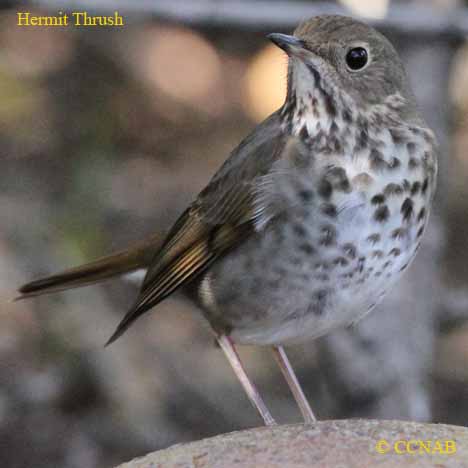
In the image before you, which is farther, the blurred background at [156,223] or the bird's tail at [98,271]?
the blurred background at [156,223]

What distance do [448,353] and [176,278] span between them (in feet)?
8.77

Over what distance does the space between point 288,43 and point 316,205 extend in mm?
508

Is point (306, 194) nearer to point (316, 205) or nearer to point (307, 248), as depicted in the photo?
point (316, 205)

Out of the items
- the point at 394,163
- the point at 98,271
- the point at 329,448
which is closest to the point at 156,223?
the point at 98,271

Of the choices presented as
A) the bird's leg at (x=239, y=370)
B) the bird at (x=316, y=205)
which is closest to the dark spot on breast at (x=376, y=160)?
the bird at (x=316, y=205)

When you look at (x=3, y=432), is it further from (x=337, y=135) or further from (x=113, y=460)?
(x=337, y=135)

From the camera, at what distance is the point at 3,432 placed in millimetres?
5742

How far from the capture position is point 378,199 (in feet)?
11.8

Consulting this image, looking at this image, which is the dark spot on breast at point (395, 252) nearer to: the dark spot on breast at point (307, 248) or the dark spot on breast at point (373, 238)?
the dark spot on breast at point (373, 238)

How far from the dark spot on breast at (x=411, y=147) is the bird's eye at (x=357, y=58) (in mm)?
289

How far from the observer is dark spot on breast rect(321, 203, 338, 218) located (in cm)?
356

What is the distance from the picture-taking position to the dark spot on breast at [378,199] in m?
3.59

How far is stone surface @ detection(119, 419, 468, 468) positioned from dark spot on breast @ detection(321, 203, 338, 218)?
2.29 feet

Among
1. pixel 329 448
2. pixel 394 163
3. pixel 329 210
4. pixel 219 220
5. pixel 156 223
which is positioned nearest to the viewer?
pixel 329 448
